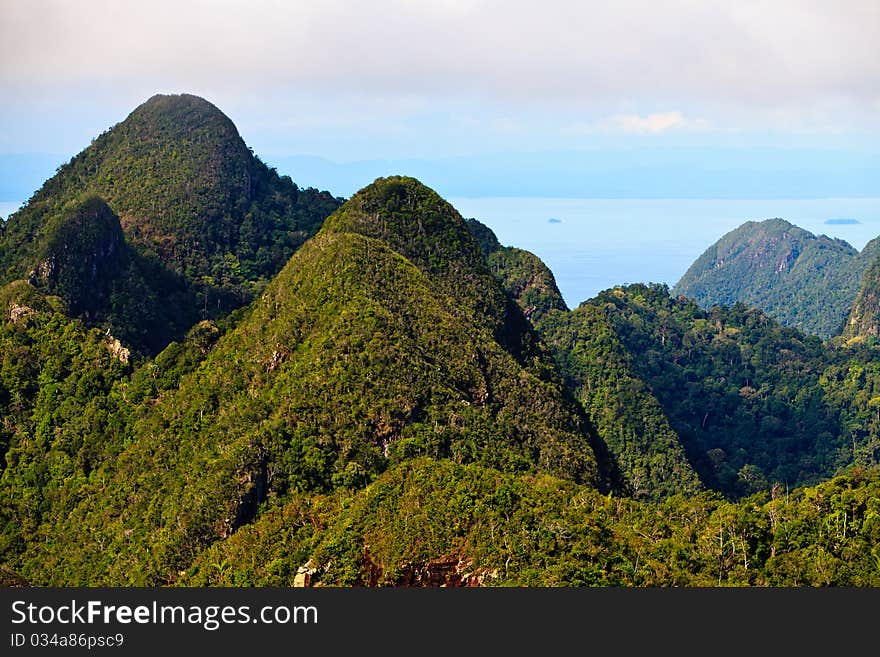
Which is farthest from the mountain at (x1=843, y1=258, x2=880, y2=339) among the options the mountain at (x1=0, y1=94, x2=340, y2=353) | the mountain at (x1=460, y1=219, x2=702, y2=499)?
the mountain at (x1=0, y1=94, x2=340, y2=353)

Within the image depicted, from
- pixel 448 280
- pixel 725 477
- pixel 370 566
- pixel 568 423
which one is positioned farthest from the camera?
pixel 725 477

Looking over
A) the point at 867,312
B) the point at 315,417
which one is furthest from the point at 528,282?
the point at 867,312

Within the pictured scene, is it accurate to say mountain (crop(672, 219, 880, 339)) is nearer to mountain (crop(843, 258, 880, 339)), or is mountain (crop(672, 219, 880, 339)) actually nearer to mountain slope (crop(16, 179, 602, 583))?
mountain (crop(843, 258, 880, 339))

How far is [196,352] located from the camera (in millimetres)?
43062

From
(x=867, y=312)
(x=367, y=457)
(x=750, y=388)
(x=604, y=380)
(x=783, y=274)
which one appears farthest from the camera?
(x=783, y=274)

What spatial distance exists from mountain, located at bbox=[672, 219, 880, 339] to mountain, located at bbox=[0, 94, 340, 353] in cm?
8598

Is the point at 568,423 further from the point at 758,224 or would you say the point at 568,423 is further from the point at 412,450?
the point at 758,224

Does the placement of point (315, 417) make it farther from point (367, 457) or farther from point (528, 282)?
point (528, 282)

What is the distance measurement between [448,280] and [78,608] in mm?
31713

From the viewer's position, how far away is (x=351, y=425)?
1371 inches

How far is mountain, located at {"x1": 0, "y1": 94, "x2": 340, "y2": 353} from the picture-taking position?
2317 inches

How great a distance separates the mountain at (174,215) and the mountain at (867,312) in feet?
179

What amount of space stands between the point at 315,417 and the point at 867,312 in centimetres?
8784

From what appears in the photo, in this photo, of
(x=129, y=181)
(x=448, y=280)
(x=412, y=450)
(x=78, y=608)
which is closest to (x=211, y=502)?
(x=412, y=450)
